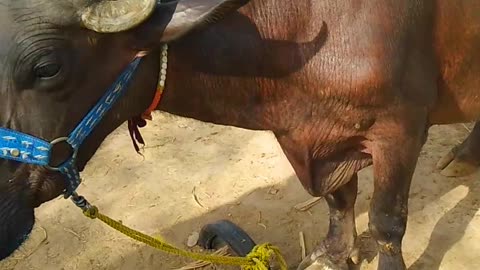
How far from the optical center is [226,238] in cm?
389

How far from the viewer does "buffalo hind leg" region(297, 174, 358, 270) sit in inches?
147

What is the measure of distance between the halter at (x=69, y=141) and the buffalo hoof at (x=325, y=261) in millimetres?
1647

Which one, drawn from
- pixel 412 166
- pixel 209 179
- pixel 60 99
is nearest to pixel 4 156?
pixel 60 99

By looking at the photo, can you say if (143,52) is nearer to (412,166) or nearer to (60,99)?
(60,99)

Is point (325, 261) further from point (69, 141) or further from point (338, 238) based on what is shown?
point (69, 141)

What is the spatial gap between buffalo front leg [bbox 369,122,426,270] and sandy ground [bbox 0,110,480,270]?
0.49 meters

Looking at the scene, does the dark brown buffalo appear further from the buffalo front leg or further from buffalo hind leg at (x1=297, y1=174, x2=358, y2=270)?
buffalo hind leg at (x1=297, y1=174, x2=358, y2=270)

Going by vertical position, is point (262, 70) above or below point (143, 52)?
below

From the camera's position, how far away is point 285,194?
4.43 metres

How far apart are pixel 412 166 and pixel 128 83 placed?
1.33 m

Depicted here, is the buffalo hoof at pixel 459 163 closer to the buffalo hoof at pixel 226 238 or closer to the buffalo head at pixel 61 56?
the buffalo hoof at pixel 226 238

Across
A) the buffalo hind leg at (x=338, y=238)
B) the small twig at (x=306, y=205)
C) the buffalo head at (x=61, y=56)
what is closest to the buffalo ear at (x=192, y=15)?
the buffalo head at (x=61, y=56)

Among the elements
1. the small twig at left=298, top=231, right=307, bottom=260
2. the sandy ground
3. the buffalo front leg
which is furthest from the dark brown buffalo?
the sandy ground

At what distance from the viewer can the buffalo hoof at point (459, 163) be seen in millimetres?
4438
